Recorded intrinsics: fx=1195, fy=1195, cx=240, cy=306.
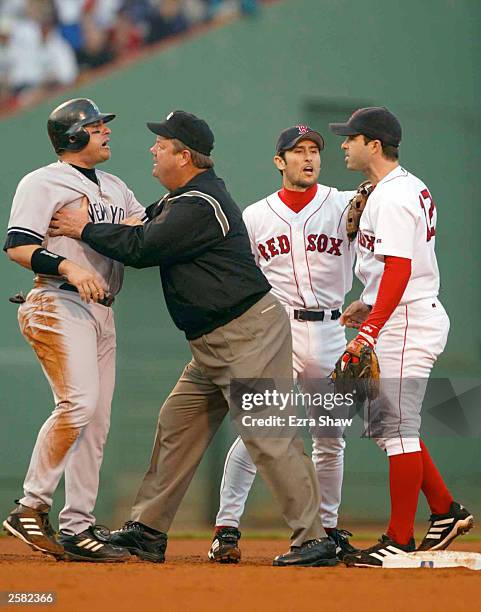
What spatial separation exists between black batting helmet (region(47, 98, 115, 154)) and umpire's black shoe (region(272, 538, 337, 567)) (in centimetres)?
199

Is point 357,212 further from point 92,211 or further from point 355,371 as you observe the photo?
point 92,211

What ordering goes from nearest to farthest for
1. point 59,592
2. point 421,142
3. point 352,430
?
1. point 59,592
2. point 352,430
3. point 421,142

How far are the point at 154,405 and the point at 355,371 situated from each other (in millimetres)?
4001

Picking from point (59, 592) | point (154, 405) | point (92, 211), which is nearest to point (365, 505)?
point (154, 405)

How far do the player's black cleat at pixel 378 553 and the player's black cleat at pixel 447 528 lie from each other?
24 centimetres

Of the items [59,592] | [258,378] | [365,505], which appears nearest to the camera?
[59,592]

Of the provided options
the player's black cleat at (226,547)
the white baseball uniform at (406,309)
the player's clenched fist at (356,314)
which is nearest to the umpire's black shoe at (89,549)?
the player's black cleat at (226,547)

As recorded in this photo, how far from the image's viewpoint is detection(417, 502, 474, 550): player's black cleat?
208 inches

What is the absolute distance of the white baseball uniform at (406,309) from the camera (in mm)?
5078

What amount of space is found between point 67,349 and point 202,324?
0.58 metres

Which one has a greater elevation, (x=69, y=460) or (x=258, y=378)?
(x=258, y=378)

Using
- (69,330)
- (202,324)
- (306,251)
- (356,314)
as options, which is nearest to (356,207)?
(306,251)

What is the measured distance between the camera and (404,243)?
5027 mm

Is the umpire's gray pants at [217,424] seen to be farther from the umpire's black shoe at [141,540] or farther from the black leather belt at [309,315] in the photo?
the black leather belt at [309,315]
